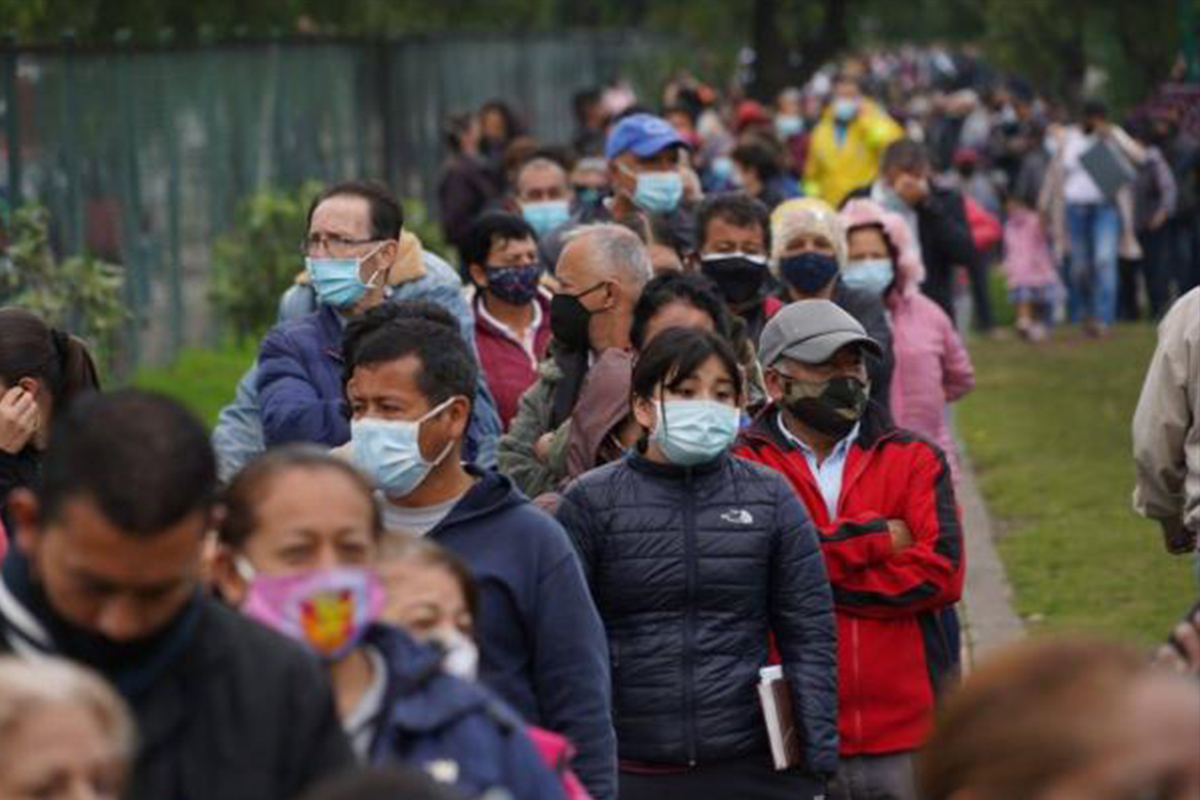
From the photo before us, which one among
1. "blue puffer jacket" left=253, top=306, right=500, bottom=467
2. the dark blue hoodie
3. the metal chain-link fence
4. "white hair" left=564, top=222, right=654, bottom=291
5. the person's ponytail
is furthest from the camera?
the metal chain-link fence

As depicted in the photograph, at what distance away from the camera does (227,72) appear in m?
24.1

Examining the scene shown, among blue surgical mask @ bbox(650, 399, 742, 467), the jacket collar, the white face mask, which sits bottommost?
the jacket collar

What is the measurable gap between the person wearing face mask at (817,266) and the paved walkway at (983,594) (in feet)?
5.55

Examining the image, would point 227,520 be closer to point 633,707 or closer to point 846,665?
point 633,707

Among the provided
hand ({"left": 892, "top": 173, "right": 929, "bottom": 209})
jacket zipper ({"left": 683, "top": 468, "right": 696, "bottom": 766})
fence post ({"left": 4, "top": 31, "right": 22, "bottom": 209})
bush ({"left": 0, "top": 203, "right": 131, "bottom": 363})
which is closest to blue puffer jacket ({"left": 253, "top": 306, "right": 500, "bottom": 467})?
jacket zipper ({"left": 683, "top": 468, "right": 696, "bottom": 766})

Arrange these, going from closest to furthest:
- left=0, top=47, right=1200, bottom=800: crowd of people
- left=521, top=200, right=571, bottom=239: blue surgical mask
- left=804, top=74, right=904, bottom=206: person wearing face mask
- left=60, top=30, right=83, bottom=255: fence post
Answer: left=0, top=47, right=1200, bottom=800: crowd of people
left=521, top=200, right=571, bottom=239: blue surgical mask
left=60, top=30, right=83, bottom=255: fence post
left=804, top=74, right=904, bottom=206: person wearing face mask

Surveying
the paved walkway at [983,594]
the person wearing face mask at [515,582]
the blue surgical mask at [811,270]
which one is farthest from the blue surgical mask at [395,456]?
the paved walkway at [983,594]

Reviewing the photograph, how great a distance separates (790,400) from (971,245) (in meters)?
7.57

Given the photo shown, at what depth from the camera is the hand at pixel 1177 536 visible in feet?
31.6

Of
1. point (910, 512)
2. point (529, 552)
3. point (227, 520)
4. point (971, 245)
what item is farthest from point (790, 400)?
point (971, 245)

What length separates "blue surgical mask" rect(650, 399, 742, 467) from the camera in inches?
303

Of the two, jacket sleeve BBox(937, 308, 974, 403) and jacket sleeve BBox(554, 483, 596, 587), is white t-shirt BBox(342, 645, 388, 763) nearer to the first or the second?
jacket sleeve BBox(554, 483, 596, 587)

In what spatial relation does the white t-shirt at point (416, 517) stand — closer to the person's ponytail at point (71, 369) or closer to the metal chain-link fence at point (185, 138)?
the person's ponytail at point (71, 369)

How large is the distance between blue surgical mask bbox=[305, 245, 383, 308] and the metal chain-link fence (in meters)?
8.90
